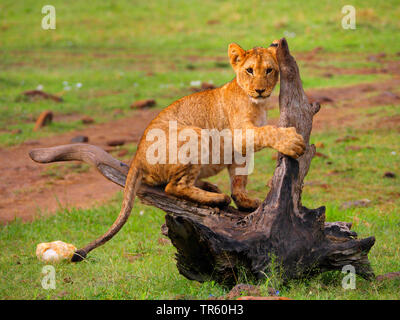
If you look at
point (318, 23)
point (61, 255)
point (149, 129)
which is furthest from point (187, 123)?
point (318, 23)

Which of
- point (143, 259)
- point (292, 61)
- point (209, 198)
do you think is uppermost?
point (292, 61)

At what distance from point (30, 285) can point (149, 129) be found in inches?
70.0

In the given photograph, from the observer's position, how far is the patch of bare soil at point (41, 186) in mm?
8273

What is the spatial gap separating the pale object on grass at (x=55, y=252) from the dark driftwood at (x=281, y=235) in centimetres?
156

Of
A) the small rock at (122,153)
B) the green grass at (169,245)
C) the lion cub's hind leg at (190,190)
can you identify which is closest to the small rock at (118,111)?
the small rock at (122,153)

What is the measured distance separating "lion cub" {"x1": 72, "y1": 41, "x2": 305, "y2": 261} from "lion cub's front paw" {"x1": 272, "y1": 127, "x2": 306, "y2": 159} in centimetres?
11

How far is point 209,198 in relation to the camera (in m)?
5.39

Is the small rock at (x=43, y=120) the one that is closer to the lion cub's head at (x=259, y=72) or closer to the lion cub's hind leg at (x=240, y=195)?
the lion cub's hind leg at (x=240, y=195)

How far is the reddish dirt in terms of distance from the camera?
8.44m

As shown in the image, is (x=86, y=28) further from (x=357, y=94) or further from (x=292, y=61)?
(x=292, y=61)

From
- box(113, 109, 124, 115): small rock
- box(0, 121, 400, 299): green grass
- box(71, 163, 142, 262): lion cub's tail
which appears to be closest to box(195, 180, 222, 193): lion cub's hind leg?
box(71, 163, 142, 262): lion cub's tail

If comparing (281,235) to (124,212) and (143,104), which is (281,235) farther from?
(143,104)

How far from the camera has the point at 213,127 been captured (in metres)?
5.83

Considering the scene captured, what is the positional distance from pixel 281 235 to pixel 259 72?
147cm
